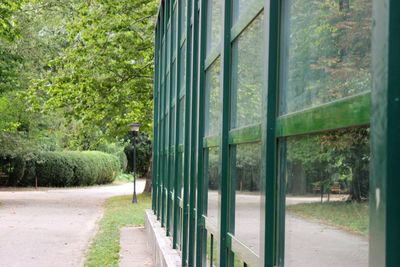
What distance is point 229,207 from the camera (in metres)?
4.08

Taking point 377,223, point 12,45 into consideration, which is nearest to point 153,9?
point 12,45

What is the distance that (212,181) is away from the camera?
5.06 metres

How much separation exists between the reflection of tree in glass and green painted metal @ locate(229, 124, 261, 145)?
575mm

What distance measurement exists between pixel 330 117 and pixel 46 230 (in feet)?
48.2

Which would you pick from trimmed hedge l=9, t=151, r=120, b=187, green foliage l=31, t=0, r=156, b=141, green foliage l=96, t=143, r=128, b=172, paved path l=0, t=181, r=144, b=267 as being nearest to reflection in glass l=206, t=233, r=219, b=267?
paved path l=0, t=181, r=144, b=267

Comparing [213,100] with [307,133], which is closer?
[307,133]

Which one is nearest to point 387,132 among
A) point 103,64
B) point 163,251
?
point 163,251

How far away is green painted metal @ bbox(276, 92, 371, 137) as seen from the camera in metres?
1.74

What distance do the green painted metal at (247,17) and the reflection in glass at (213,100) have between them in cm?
80

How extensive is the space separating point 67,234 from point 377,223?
14.0m

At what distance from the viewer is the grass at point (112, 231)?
10.4m

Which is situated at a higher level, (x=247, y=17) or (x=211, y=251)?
(x=247, y=17)

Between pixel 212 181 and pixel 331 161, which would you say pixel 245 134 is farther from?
pixel 212 181

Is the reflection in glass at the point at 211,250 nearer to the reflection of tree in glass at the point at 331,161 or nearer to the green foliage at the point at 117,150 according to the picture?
the reflection of tree in glass at the point at 331,161
